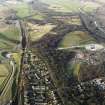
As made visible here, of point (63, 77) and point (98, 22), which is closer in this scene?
point (63, 77)

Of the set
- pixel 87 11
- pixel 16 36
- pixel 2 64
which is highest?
pixel 87 11

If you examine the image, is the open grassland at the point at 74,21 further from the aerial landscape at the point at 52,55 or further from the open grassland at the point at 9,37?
the open grassland at the point at 9,37

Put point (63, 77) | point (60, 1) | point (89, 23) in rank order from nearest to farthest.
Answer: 1. point (63, 77)
2. point (89, 23)
3. point (60, 1)

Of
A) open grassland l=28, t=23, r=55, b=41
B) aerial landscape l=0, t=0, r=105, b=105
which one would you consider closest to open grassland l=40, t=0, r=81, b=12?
aerial landscape l=0, t=0, r=105, b=105

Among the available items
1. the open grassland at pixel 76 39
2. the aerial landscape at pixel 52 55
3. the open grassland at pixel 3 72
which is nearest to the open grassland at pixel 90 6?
the aerial landscape at pixel 52 55

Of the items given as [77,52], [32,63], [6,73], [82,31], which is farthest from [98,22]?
[6,73]

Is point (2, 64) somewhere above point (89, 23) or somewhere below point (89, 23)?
below

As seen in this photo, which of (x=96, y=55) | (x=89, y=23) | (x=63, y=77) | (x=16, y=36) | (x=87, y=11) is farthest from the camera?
(x=87, y=11)

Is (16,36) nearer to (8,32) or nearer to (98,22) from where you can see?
(8,32)
